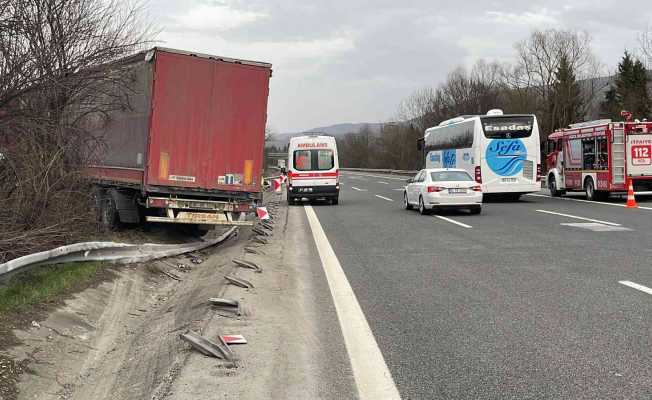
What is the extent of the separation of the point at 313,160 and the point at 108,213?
12.7 meters

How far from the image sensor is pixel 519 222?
16.5 m

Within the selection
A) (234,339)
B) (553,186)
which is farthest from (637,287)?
(553,186)

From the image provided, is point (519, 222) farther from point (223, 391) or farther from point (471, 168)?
point (223, 391)

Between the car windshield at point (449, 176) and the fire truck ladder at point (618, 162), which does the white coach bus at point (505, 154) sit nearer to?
the fire truck ladder at point (618, 162)

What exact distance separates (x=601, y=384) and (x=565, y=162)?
24.3m

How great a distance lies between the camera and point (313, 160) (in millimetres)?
25750

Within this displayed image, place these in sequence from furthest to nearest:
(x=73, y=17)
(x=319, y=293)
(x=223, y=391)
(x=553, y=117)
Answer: (x=553, y=117)
(x=73, y=17)
(x=319, y=293)
(x=223, y=391)

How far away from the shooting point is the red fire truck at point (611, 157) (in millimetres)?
23406

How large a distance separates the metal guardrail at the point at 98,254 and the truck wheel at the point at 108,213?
7.49 ft

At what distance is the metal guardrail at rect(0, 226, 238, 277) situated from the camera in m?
6.58

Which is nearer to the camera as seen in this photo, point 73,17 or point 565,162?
point 73,17

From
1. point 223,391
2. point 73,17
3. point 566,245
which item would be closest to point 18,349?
point 223,391

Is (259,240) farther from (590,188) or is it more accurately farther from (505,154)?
(590,188)

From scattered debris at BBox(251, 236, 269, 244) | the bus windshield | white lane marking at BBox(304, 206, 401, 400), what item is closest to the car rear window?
the bus windshield
